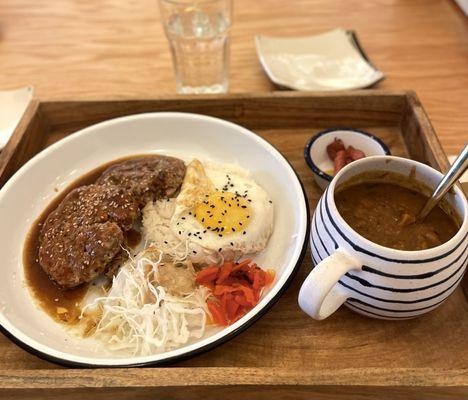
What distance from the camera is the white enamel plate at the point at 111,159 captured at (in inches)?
55.2

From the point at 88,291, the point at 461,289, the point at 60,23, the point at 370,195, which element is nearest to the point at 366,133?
the point at 370,195

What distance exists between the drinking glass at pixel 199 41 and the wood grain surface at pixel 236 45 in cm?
12

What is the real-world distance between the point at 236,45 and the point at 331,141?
4.36ft

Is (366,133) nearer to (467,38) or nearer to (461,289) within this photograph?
(461,289)

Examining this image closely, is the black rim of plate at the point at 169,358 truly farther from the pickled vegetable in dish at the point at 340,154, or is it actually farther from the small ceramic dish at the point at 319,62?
the small ceramic dish at the point at 319,62

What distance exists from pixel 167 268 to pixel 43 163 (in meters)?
0.89

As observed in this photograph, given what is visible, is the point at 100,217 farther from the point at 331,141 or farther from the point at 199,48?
the point at 199,48

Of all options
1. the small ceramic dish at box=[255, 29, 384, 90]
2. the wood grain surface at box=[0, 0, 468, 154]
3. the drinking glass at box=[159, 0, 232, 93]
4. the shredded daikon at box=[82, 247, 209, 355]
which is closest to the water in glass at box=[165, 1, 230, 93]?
the drinking glass at box=[159, 0, 232, 93]

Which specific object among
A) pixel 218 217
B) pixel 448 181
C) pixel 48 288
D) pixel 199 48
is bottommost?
pixel 48 288

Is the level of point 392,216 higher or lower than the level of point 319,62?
higher

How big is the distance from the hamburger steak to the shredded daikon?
0.12m

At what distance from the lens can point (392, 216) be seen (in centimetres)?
144

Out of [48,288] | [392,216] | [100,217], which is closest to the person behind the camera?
[392,216]

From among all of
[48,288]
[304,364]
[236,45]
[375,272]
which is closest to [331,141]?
[375,272]
